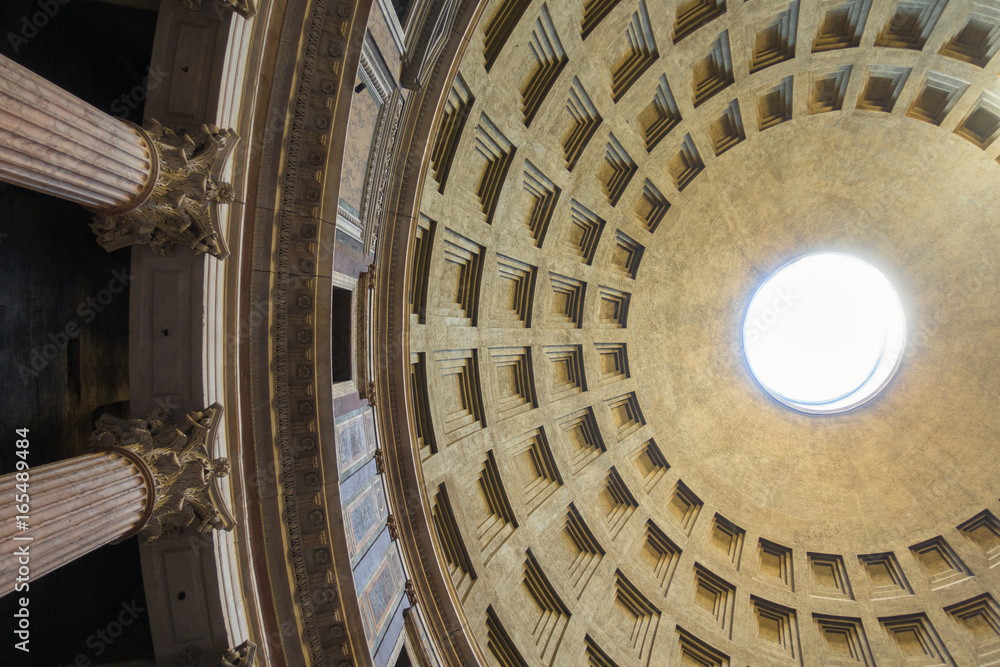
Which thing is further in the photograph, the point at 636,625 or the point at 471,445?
the point at 636,625

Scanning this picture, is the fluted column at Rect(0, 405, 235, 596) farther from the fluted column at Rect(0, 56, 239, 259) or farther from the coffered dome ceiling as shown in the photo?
the coffered dome ceiling

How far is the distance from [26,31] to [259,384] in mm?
6264

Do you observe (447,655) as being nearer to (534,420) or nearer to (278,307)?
(534,420)

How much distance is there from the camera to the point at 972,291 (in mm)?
21484

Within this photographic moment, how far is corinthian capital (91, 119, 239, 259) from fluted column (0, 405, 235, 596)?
8.38 ft

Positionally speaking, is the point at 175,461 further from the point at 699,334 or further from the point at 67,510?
the point at 699,334

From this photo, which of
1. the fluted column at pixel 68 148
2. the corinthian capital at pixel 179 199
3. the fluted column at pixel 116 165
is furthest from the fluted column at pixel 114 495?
the fluted column at pixel 68 148

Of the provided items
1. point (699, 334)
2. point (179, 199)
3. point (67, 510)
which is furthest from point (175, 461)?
point (699, 334)

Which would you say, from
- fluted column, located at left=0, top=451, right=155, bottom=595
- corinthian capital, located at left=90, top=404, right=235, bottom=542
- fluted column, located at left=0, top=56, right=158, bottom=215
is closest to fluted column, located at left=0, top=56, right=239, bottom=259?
fluted column, located at left=0, top=56, right=158, bottom=215

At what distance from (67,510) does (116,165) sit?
168 inches

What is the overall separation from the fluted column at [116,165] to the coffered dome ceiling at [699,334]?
628 cm

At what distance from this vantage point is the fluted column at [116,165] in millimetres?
5949

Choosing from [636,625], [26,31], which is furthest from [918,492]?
[26,31]

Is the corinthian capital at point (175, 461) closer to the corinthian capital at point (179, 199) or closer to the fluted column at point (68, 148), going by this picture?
the corinthian capital at point (179, 199)
